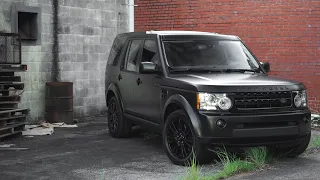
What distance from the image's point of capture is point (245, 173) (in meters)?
6.98

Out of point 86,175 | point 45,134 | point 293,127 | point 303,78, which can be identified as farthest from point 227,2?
point 86,175

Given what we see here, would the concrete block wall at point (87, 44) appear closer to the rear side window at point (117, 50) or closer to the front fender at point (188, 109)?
the rear side window at point (117, 50)

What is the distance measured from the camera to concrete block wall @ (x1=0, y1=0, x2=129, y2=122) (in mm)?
12383

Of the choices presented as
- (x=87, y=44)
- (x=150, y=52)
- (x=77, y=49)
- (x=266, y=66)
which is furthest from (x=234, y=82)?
(x=87, y=44)

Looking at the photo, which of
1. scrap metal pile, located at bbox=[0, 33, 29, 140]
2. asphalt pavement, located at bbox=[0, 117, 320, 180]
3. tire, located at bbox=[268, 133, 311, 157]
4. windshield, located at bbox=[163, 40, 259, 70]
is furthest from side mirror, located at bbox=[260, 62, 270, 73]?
scrap metal pile, located at bbox=[0, 33, 29, 140]

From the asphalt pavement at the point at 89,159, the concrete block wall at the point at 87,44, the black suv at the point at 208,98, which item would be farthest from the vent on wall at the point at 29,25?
the black suv at the point at 208,98

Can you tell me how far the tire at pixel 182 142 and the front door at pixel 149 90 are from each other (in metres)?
0.58

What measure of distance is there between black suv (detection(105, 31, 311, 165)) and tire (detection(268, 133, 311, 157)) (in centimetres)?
1

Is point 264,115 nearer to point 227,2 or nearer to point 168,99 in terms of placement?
point 168,99

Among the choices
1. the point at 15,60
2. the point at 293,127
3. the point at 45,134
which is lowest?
the point at 45,134

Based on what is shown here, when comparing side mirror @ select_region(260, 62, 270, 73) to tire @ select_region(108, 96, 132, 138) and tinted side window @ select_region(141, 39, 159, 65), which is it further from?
tire @ select_region(108, 96, 132, 138)

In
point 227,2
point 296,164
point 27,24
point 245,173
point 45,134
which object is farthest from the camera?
point 227,2

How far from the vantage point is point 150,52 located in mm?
8875

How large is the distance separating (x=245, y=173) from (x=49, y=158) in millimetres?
3111
